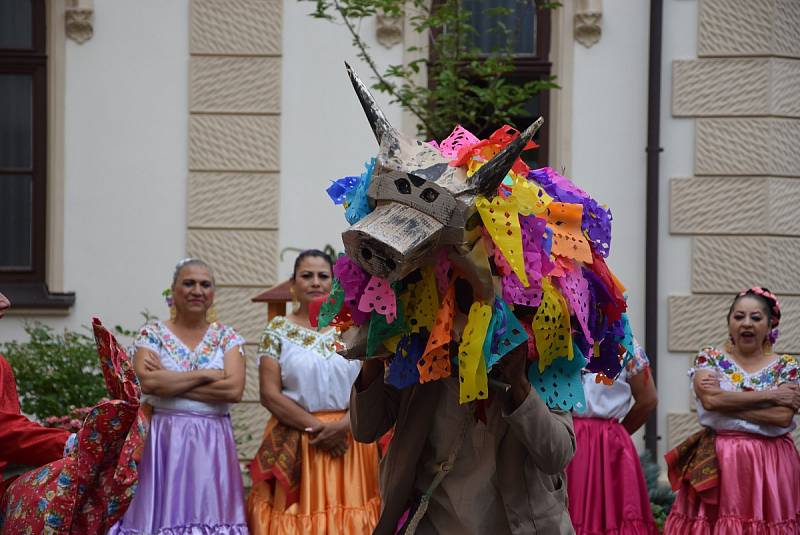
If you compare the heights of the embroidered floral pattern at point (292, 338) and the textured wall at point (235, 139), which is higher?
the textured wall at point (235, 139)

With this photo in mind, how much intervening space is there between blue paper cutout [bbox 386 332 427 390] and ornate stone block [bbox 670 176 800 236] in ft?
21.9

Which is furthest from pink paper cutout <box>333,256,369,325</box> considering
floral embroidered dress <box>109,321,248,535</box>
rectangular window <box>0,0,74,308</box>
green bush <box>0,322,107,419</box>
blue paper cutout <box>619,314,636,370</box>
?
rectangular window <box>0,0,74,308</box>

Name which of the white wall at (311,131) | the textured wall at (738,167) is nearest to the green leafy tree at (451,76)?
the white wall at (311,131)

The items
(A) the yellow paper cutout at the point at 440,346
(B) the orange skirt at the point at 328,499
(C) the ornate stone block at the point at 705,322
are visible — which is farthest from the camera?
(C) the ornate stone block at the point at 705,322

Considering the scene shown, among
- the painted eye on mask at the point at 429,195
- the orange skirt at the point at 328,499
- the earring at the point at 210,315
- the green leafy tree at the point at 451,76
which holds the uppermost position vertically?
the green leafy tree at the point at 451,76

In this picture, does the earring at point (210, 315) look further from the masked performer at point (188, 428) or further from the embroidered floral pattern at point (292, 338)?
the embroidered floral pattern at point (292, 338)

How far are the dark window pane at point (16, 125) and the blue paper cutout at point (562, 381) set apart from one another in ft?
24.7

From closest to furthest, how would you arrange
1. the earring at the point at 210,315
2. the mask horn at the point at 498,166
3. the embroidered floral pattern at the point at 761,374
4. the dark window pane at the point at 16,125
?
1. the mask horn at the point at 498,166
2. the embroidered floral pattern at the point at 761,374
3. the earring at the point at 210,315
4. the dark window pane at the point at 16,125

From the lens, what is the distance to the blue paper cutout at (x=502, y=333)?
343cm

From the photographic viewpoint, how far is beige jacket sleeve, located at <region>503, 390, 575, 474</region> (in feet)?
11.6

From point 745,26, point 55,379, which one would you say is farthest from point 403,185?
point 745,26

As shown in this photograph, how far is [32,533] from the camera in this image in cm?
427

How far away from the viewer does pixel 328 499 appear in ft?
23.3

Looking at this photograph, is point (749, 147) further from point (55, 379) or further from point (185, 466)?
point (55, 379)
